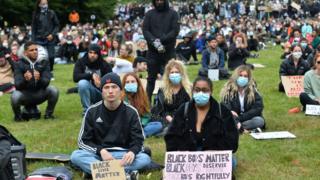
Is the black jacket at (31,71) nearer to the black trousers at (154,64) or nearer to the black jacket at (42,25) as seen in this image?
the black trousers at (154,64)

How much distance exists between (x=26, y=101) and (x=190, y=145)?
454 centimetres

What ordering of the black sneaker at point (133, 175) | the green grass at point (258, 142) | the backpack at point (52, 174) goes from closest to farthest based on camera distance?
the backpack at point (52, 174), the black sneaker at point (133, 175), the green grass at point (258, 142)

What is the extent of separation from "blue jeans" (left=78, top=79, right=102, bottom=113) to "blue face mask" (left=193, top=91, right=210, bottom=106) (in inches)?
165

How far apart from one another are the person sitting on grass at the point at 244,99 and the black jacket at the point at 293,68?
417 centimetres

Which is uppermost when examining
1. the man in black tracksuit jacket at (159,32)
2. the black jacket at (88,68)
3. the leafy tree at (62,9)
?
the leafy tree at (62,9)

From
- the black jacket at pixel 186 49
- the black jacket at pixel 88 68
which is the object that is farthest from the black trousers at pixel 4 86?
the black jacket at pixel 186 49

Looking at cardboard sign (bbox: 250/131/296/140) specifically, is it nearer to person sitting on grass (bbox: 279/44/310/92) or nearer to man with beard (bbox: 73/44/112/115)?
man with beard (bbox: 73/44/112/115)

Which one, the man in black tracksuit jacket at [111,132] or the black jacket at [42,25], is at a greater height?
the black jacket at [42,25]

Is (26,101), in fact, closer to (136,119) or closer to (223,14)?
(136,119)

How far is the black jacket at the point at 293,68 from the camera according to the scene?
1295 centimetres

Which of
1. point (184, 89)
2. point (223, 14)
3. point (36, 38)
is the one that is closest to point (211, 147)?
point (184, 89)

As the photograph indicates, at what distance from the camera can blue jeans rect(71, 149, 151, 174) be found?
21.8 ft

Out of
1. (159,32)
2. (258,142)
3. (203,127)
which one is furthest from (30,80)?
(203,127)

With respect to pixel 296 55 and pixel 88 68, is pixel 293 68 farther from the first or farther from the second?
pixel 88 68
